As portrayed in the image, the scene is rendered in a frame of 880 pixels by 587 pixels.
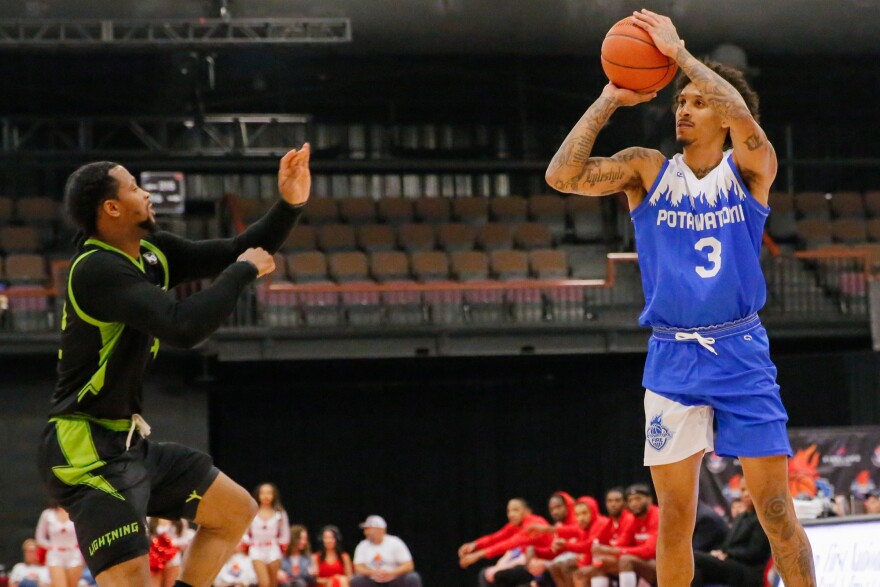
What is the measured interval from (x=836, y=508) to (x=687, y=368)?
24.3 ft

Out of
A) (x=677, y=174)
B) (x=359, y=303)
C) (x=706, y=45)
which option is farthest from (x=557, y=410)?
(x=677, y=174)

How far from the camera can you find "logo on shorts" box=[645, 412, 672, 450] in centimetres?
449

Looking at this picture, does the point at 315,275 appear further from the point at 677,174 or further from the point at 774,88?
the point at 677,174

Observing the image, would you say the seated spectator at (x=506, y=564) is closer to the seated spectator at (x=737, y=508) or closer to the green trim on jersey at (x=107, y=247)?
the seated spectator at (x=737, y=508)

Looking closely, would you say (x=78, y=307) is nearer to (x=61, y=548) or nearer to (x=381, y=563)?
(x=381, y=563)

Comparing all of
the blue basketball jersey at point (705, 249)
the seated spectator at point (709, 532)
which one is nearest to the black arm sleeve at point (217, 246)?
the blue basketball jersey at point (705, 249)

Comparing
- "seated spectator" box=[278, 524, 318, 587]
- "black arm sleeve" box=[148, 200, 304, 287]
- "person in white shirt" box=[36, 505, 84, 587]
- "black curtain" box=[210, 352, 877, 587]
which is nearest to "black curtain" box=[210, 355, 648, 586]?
"black curtain" box=[210, 352, 877, 587]

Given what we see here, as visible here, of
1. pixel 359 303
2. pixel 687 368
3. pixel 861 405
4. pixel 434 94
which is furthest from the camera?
pixel 434 94

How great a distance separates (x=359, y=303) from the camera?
16906 mm

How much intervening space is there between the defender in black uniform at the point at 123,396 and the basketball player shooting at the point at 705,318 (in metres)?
1.39

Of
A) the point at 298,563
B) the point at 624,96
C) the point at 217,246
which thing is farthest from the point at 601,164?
the point at 298,563

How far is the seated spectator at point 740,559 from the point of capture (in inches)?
390

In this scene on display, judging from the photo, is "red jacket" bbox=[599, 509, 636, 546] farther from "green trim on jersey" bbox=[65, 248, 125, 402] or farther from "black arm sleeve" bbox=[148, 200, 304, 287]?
"green trim on jersey" bbox=[65, 248, 125, 402]

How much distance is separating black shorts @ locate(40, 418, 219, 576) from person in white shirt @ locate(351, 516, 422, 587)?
28.5 ft
